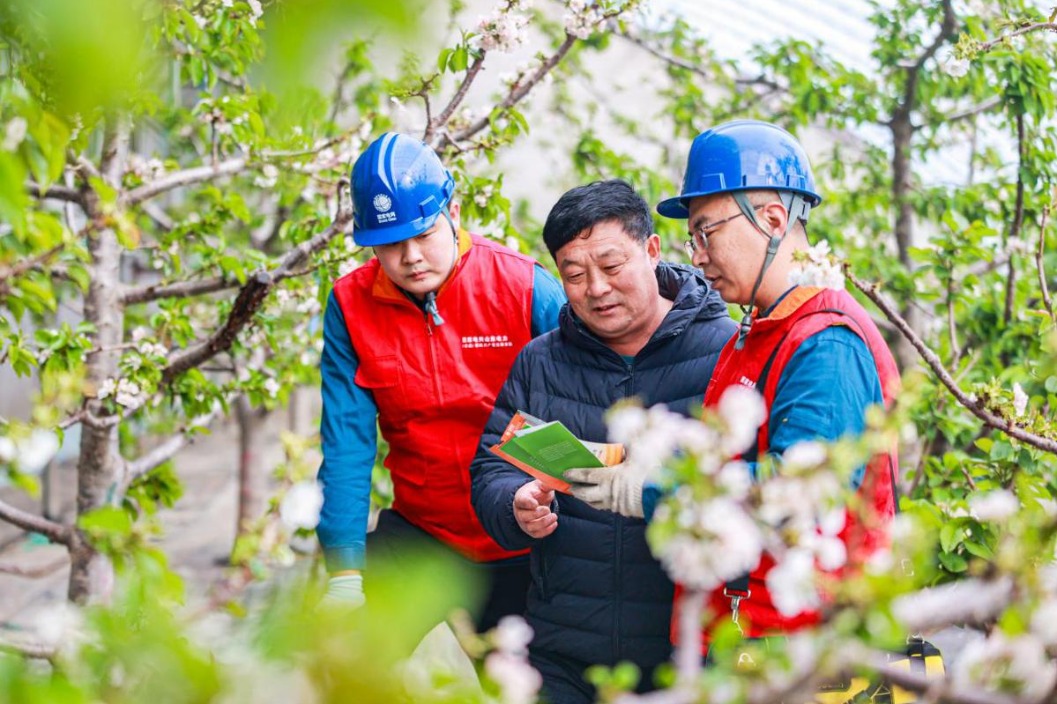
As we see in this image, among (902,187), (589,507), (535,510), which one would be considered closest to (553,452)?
(535,510)

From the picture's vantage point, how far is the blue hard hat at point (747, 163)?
6.84ft

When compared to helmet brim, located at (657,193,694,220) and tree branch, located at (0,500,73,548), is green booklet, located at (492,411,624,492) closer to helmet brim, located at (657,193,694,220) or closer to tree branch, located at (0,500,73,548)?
helmet brim, located at (657,193,694,220)

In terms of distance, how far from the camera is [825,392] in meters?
1.83

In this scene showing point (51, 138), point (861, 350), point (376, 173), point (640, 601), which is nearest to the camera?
point (51, 138)

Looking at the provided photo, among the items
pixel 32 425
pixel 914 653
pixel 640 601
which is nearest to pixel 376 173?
pixel 640 601

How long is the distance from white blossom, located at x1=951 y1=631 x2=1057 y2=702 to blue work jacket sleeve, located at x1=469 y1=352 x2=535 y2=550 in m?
1.56

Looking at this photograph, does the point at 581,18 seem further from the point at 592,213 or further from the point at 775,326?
the point at 775,326

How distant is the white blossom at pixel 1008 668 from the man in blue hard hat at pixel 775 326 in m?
0.83

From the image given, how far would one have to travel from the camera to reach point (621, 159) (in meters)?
5.46

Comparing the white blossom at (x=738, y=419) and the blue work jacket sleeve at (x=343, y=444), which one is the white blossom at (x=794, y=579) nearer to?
the white blossom at (x=738, y=419)

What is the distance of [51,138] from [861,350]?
144 cm

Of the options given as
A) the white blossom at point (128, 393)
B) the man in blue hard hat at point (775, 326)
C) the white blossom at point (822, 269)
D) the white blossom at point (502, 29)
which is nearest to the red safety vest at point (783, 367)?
the man in blue hard hat at point (775, 326)

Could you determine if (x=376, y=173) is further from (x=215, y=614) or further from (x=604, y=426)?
(x=215, y=614)

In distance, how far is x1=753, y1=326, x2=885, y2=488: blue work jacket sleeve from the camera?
1.81m
